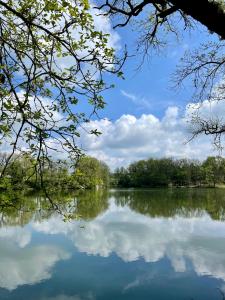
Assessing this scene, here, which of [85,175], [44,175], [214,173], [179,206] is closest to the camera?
[44,175]

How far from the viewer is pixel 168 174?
102 metres

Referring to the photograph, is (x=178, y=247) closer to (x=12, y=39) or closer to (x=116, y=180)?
(x=12, y=39)

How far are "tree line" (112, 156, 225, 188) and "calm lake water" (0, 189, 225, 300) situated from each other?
72.1 meters

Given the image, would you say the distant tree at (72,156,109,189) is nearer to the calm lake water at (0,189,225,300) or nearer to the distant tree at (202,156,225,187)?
the calm lake water at (0,189,225,300)

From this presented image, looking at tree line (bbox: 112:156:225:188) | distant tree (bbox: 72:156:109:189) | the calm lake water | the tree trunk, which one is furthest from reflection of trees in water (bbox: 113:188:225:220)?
tree line (bbox: 112:156:225:188)

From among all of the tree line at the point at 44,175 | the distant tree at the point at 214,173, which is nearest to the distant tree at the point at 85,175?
the tree line at the point at 44,175

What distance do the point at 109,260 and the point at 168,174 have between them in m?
89.1

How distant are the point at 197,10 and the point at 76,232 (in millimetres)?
18507

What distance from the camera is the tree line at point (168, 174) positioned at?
→ 307 ft

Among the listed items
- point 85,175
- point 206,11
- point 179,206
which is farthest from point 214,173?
point 206,11

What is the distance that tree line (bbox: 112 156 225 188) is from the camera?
9362cm

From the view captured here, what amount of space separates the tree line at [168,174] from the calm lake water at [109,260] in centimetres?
7212

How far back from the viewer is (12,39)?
3855 millimetres

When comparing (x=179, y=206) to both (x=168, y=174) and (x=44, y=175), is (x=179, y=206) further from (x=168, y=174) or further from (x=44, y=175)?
(x=168, y=174)
